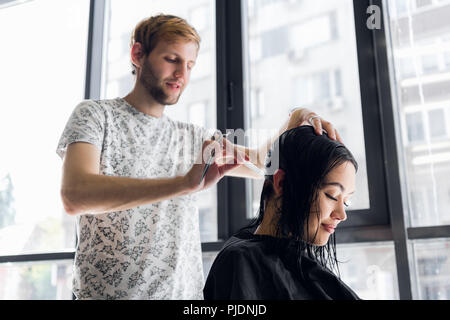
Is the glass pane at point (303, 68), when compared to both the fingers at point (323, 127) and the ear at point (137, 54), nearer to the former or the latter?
the fingers at point (323, 127)

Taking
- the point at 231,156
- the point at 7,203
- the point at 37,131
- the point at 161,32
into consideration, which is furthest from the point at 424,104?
the point at 7,203

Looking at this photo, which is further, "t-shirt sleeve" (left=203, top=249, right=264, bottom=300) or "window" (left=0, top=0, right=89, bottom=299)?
"window" (left=0, top=0, right=89, bottom=299)

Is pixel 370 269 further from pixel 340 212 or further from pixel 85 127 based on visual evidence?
pixel 85 127

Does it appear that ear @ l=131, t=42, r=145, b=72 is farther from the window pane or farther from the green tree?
the green tree

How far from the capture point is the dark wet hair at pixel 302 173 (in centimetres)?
127

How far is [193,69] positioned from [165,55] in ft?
2.87

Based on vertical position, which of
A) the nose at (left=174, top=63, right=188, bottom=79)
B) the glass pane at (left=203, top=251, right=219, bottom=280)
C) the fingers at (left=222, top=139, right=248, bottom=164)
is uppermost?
the nose at (left=174, top=63, right=188, bottom=79)

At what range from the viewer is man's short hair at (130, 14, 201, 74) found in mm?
1536

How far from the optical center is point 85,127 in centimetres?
139

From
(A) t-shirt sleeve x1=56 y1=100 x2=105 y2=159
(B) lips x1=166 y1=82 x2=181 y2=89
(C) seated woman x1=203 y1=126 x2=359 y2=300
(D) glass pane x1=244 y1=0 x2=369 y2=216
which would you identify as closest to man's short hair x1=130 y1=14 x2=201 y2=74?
(B) lips x1=166 y1=82 x2=181 y2=89

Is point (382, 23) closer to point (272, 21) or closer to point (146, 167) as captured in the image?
point (272, 21)

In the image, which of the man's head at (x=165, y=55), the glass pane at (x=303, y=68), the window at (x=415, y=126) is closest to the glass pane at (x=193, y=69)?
the glass pane at (x=303, y=68)

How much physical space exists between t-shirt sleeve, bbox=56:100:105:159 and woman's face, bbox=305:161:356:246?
2.29ft

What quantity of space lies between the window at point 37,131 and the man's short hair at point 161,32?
46.0 inches
